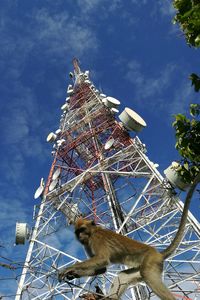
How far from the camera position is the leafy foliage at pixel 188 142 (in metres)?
6.11

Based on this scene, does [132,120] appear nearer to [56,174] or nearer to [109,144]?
[109,144]

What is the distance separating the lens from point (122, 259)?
4828 mm

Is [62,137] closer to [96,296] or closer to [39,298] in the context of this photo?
[39,298]

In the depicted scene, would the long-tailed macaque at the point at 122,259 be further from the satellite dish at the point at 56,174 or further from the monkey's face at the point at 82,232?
the satellite dish at the point at 56,174

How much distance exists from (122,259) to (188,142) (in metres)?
2.30

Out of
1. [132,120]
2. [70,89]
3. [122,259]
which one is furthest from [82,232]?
[70,89]

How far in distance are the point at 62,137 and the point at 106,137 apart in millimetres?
2676

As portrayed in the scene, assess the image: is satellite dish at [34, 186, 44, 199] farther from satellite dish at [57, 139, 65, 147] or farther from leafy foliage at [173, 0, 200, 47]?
leafy foliage at [173, 0, 200, 47]

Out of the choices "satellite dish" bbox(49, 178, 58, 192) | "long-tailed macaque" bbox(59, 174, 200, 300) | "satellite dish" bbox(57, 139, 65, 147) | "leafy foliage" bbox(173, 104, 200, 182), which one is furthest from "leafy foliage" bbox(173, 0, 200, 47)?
"satellite dish" bbox(57, 139, 65, 147)

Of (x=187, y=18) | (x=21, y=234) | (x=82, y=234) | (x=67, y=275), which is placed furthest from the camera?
(x=21, y=234)

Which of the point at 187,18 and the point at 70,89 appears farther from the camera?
the point at 70,89

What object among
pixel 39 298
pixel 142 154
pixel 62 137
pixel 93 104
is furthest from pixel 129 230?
pixel 93 104

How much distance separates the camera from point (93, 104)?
2255 centimetres

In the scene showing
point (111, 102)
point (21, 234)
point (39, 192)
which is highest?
point (111, 102)
